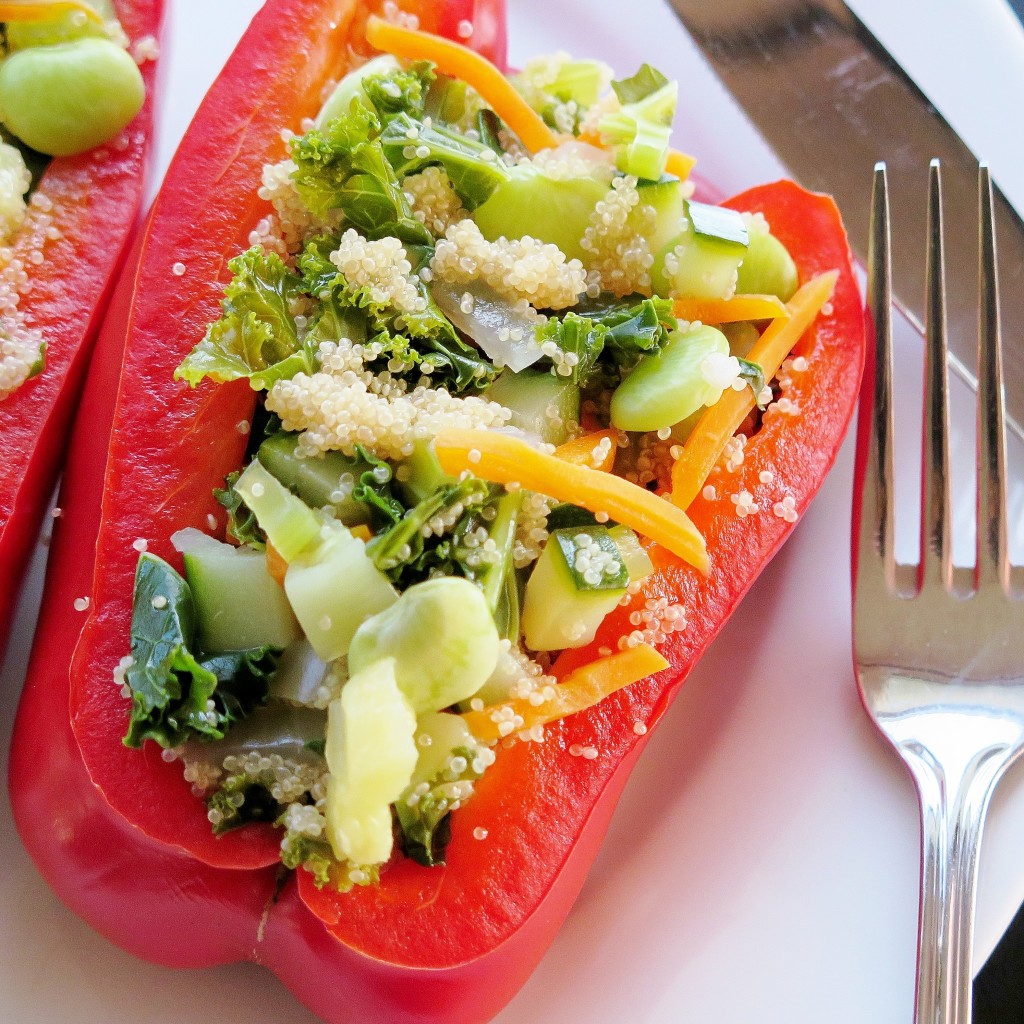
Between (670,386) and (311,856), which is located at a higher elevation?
(670,386)

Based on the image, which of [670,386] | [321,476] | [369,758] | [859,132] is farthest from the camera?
[859,132]

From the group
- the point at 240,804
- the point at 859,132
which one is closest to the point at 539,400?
the point at 240,804

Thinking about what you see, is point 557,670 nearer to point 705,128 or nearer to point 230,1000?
point 230,1000

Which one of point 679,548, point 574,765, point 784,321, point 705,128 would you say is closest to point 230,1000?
point 574,765

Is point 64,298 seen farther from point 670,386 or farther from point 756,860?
point 756,860

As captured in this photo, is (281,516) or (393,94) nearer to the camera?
(281,516)

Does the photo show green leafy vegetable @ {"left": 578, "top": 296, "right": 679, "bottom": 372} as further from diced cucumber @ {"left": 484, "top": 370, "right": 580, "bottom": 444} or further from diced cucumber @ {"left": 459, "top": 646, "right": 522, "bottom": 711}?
diced cucumber @ {"left": 459, "top": 646, "right": 522, "bottom": 711}

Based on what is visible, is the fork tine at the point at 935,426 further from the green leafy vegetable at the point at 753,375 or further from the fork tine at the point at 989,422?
the green leafy vegetable at the point at 753,375

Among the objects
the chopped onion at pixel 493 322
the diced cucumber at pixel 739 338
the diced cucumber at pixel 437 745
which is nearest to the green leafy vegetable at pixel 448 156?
the chopped onion at pixel 493 322
